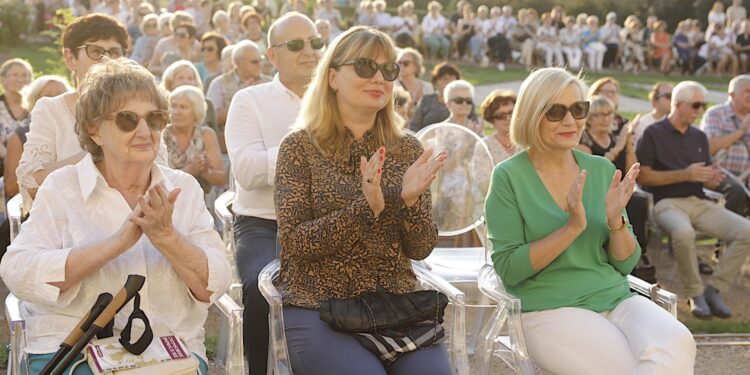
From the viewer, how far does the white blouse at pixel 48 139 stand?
14.6 feet

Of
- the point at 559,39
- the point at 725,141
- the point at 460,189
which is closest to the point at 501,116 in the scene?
the point at 460,189

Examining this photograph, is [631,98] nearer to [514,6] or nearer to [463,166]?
[514,6]

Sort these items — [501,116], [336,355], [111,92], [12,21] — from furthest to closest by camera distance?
[12,21] → [501,116] → [336,355] → [111,92]

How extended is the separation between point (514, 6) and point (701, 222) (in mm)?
23182

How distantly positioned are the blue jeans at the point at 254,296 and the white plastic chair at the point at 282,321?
40cm

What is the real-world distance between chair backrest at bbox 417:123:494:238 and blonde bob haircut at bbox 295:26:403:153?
5.15ft

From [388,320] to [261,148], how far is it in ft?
4.81

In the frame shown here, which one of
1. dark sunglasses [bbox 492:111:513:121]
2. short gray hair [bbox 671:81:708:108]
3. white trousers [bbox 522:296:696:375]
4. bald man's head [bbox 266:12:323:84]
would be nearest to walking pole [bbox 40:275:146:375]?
white trousers [bbox 522:296:696:375]

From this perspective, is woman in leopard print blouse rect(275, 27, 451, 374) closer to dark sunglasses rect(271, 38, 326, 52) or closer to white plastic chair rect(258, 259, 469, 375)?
white plastic chair rect(258, 259, 469, 375)

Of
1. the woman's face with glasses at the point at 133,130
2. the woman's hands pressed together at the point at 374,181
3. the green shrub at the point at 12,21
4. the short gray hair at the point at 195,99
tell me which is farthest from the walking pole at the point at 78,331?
the green shrub at the point at 12,21

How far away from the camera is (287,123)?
490 centimetres

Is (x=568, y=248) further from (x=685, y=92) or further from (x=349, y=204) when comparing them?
(x=685, y=92)

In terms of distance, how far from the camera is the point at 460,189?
18.4 ft

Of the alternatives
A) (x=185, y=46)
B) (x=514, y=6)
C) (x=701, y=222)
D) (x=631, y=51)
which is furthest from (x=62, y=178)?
(x=514, y=6)
